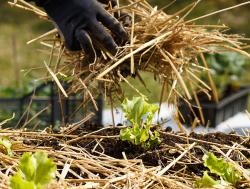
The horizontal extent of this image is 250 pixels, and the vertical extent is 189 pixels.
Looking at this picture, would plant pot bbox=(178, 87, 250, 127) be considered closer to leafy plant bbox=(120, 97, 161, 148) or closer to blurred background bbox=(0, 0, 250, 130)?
blurred background bbox=(0, 0, 250, 130)

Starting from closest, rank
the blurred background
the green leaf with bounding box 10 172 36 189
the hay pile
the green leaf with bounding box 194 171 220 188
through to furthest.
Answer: the green leaf with bounding box 10 172 36 189 < the green leaf with bounding box 194 171 220 188 < the hay pile < the blurred background

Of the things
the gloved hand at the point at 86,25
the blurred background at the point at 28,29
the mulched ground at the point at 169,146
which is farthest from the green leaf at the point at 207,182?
the blurred background at the point at 28,29

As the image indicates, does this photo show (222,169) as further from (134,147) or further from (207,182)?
(134,147)

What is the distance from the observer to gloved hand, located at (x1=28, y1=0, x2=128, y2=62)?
73.9 inches

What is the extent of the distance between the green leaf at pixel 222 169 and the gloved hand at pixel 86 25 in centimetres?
53

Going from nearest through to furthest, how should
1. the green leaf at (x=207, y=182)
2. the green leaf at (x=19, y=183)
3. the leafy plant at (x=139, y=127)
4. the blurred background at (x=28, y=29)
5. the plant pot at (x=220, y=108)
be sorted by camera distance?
the green leaf at (x=19, y=183)
the green leaf at (x=207, y=182)
the leafy plant at (x=139, y=127)
the plant pot at (x=220, y=108)
the blurred background at (x=28, y=29)

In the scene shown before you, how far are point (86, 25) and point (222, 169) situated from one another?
664 mm

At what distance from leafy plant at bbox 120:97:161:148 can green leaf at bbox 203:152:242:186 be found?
23cm

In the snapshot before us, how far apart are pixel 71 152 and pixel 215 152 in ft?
1.27

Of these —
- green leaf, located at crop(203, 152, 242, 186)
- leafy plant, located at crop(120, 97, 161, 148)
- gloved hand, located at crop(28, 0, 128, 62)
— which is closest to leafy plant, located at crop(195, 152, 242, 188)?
green leaf, located at crop(203, 152, 242, 186)

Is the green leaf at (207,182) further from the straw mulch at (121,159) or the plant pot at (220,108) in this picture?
the plant pot at (220,108)

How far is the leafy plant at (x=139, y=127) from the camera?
5.48ft

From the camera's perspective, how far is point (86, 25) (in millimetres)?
1896

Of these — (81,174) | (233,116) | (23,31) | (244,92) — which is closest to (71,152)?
(81,174)
